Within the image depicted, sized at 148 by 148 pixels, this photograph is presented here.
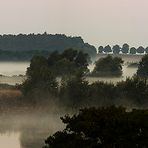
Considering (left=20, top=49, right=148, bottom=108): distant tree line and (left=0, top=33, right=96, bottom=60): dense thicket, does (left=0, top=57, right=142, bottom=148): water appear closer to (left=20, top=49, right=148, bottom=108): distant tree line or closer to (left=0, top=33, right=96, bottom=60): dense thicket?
(left=20, top=49, right=148, bottom=108): distant tree line

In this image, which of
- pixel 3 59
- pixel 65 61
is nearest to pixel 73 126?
pixel 65 61

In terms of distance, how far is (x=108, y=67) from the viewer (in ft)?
279

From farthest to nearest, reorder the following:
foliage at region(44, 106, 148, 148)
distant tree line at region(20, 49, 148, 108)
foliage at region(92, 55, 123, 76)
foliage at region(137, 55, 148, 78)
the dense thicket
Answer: the dense thicket → foliage at region(92, 55, 123, 76) → foliage at region(137, 55, 148, 78) → distant tree line at region(20, 49, 148, 108) → foliage at region(44, 106, 148, 148)

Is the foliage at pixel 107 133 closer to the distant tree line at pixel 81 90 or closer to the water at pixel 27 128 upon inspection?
the water at pixel 27 128

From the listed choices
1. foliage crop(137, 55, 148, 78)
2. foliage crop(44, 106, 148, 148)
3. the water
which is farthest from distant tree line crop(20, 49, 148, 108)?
foliage crop(44, 106, 148, 148)

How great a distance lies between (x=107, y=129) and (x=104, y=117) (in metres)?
0.58

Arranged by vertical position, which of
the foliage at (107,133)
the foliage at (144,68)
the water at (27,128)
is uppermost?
the foliage at (144,68)

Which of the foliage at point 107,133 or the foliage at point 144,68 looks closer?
the foliage at point 107,133

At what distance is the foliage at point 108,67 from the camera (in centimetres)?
8435

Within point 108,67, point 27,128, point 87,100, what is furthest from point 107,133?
point 108,67

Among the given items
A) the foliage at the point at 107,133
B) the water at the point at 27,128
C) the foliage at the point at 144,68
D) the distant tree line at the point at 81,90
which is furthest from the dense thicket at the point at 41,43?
the foliage at the point at 107,133

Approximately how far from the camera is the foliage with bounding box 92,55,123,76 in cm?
8435

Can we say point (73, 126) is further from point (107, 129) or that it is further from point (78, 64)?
point (78, 64)

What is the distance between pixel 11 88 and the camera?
2618 inches
